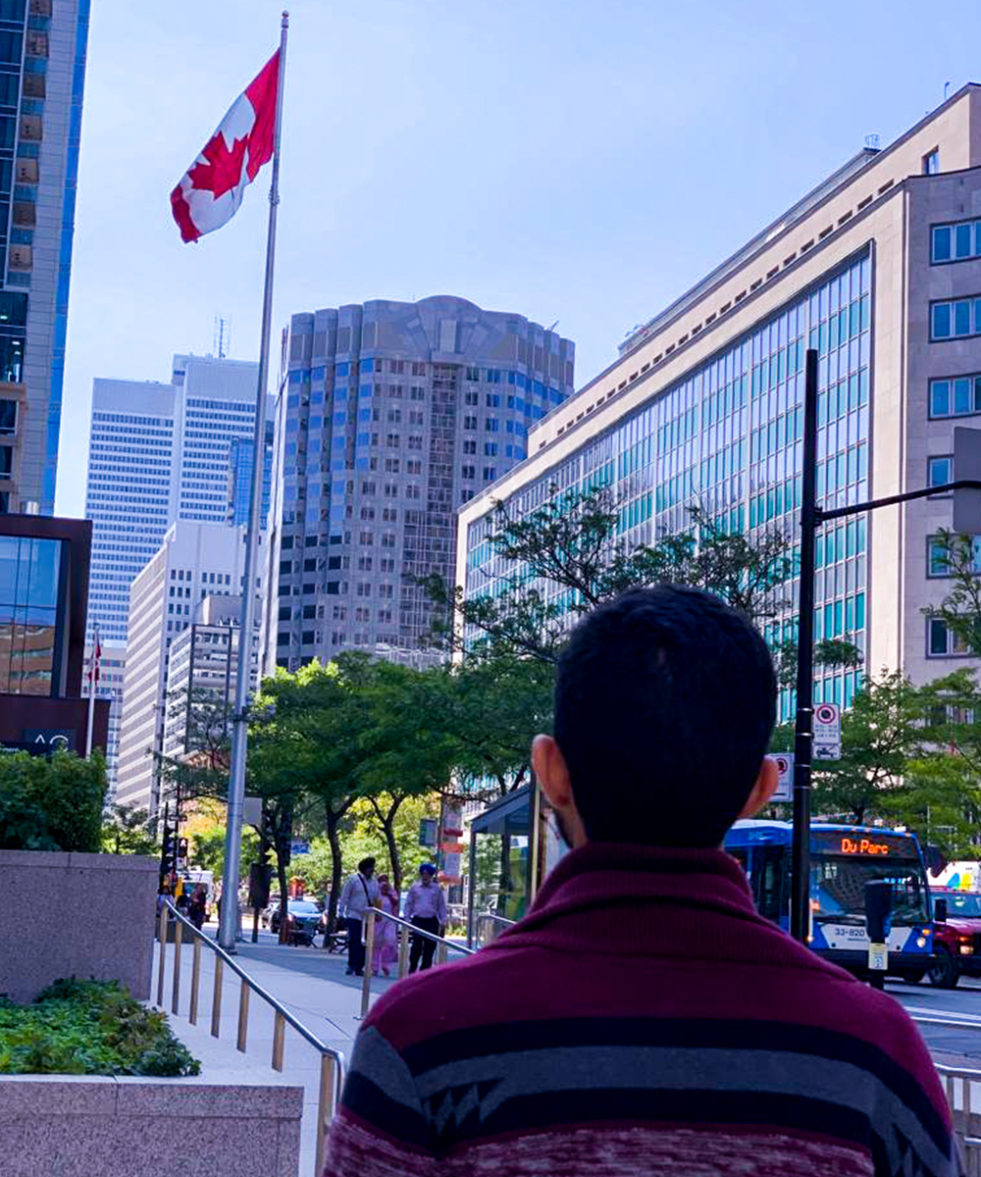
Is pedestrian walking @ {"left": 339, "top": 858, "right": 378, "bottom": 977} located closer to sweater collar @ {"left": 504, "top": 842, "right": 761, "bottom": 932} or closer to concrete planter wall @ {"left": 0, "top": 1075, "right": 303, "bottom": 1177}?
concrete planter wall @ {"left": 0, "top": 1075, "right": 303, "bottom": 1177}

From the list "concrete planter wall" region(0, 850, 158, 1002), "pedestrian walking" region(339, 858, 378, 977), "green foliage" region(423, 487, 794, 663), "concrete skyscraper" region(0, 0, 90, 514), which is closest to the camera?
"concrete planter wall" region(0, 850, 158, 1002)

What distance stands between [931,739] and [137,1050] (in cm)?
4242

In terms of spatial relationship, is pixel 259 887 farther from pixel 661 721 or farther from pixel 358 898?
pixel 661 721

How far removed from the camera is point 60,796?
15375 millimetres

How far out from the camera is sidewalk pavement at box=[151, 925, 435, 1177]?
10.1 metres

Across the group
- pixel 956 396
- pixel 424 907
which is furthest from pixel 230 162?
pixel 956 396

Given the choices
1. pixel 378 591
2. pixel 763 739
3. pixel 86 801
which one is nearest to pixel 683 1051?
pixel 763 739

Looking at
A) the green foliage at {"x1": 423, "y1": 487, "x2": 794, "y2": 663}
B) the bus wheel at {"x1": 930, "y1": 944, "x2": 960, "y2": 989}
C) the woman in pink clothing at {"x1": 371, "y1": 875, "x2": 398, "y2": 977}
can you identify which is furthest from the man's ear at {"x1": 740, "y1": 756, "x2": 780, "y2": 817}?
the green foliage at {"x1": 423, "y1": 487, "x2": 794, "y2": 663}

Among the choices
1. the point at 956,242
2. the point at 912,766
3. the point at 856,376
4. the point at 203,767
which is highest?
the point at 956,242

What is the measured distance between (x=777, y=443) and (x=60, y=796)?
73.8 m

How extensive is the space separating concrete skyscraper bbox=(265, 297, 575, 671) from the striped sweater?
17391 cm

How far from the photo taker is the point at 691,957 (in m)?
2.04

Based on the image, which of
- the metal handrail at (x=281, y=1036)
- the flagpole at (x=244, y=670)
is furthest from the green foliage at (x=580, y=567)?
the metal handrail at (x=281, y=1036)

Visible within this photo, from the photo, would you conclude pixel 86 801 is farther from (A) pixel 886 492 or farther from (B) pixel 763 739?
(A) pixel 886 492
